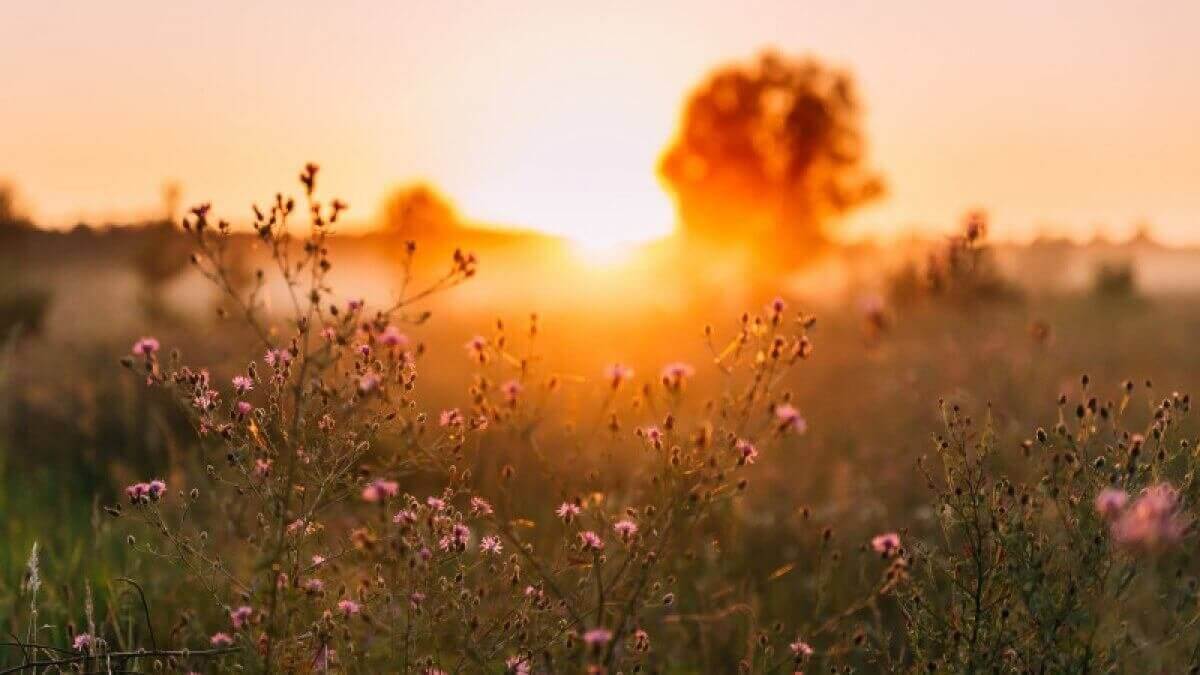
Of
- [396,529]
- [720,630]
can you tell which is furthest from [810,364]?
[396,529]

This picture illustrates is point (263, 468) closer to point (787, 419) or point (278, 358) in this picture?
point (278, 358)

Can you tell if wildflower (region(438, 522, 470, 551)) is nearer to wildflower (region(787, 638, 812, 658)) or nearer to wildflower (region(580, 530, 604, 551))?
wildflower (region(580, 530, 604, 551))

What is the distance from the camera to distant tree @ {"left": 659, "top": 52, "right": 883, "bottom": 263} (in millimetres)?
44094

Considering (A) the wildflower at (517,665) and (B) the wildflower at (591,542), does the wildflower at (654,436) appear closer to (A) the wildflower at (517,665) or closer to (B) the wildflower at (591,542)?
(B) the wildflower at (591,542)

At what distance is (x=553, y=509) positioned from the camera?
7.18 metres

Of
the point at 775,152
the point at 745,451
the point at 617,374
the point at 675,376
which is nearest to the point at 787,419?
the point at 745,451

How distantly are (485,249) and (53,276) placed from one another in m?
66.3

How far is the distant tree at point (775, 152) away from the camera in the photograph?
44094mm

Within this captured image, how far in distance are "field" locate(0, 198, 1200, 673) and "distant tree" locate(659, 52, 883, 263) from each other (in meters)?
29.9

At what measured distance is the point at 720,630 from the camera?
5.46 metres

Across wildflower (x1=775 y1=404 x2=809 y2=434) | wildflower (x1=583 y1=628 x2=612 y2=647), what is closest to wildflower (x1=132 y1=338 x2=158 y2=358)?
wildflower (x1=583 y1=628 x2=612 y2=647)

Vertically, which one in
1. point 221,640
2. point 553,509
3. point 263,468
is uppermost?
point 263,468

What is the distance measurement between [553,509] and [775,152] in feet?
128

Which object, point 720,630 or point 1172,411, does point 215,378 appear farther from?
point 1172,411
